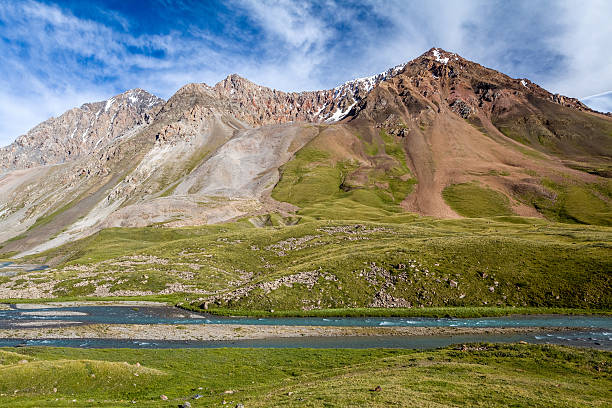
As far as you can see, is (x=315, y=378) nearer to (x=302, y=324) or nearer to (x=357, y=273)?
(x=302, y=324)

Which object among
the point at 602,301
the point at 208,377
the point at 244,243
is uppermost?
the point at 244,243

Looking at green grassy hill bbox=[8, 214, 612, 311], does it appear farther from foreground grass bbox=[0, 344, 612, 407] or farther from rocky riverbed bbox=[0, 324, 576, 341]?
foreground grass bbox=[0, 344, 612, 407]

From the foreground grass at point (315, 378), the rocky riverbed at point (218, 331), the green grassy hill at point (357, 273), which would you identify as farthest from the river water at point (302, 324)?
the green grassy hill at point (357, 273)

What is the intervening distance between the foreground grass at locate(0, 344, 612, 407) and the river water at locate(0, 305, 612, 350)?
6228mm

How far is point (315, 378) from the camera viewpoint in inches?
1356

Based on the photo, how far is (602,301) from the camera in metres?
67.6

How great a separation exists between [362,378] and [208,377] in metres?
16.5

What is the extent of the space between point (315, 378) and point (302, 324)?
30532 millimetres

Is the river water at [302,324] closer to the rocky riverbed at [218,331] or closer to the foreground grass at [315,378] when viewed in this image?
the rocky riverbed at [218,331]

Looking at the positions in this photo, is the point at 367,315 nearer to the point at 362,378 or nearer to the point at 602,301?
the point at 362,378

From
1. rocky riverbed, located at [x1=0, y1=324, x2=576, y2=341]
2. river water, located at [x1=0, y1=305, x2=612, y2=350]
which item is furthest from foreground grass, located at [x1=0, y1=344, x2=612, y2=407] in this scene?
rocky riverbed, located at [x1=0, y1=324, x2=576, y2=341]

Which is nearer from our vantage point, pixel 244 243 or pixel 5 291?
pixel 5 291

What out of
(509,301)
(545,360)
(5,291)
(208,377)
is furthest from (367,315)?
(5,291)

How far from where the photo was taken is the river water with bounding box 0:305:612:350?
51169mm
